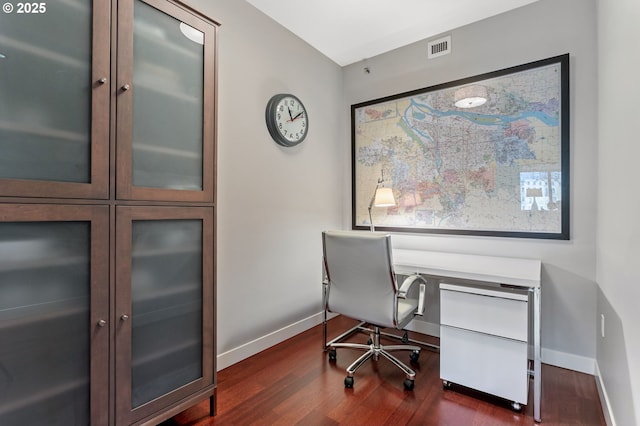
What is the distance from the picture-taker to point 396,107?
3021 mm

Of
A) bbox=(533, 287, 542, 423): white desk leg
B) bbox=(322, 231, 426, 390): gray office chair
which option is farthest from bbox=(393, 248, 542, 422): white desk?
bbox=(322, 231, 426, 390): gray office chair

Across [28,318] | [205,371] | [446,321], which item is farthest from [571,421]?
[28,318]

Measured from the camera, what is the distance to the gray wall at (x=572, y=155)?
83.9 inches

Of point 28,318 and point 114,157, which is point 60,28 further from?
point 28,318

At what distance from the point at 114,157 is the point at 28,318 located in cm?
69

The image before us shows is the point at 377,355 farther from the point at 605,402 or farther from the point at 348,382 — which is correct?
the point at 605,402

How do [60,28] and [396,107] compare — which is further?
[396,107]

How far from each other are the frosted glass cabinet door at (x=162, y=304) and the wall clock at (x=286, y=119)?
117 centimetres

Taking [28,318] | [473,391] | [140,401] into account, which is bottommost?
[473,391]

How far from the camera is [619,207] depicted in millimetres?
1485

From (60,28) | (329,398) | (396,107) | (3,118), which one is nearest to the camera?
(3,118)

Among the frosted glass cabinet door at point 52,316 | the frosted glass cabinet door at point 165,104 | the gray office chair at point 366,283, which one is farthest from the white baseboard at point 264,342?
the frosted glass cabinet door at point 165,104

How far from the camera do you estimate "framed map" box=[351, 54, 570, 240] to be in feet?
7.44

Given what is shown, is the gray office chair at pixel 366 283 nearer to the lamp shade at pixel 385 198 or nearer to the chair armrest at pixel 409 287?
the chair armrest at pixel 409 287
